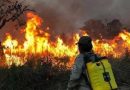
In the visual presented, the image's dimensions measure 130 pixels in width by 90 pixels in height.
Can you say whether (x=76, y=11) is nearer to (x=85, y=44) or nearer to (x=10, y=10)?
(x=10, y=10)

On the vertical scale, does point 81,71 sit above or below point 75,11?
below

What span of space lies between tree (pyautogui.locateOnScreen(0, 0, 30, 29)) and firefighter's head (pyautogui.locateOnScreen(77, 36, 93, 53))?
16.7 metres

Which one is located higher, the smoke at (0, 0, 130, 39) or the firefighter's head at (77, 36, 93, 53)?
the smoke at (0, 0, 130, 39)

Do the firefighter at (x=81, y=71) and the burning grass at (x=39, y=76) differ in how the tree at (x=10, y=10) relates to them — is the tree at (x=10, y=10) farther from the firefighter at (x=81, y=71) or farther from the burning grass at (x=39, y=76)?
the firefighter at (x=81, y=71)

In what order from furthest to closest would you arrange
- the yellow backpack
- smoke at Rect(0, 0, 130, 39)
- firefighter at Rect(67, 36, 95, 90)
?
smoke at Rect(0, 0, 130, 39)
firefighter at Rect(67, 36, 95, 90)
the yellow backpack

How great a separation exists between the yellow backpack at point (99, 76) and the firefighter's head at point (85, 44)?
0.23 meters

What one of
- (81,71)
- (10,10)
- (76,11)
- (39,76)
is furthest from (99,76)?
(76,11)

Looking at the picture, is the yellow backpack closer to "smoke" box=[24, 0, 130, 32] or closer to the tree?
the tree

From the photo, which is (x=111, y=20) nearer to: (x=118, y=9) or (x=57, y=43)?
(x=118, y=9)

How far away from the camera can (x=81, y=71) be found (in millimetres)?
7621

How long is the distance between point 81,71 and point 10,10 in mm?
17568

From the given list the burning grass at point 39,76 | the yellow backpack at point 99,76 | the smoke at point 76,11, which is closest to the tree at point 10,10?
the smoke at point 76,11

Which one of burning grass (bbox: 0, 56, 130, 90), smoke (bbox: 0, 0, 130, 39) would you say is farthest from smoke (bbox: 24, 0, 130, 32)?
burning grass (bbox: 0, 56, 130, 90)

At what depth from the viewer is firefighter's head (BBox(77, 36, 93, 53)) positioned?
304 inches
